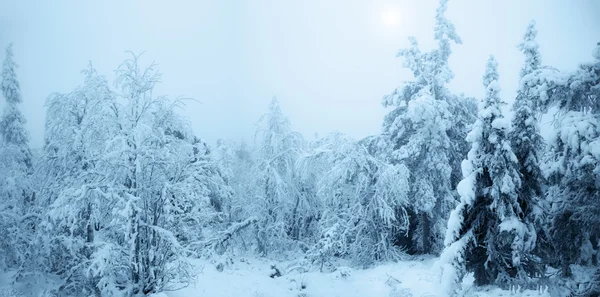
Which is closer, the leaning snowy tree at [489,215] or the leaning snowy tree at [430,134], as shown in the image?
the leaning snowy tree at [489,215]

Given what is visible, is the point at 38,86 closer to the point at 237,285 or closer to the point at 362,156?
the point at 237,285

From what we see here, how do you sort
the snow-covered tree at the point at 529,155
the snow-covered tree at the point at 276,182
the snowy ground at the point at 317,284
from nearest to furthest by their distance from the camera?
1. the snow-covered tree at the point at 529,155
2. the snowy ground at the point at 317,284
3. the snow-covered tree at the point at 276,182

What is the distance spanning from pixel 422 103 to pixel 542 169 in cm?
755

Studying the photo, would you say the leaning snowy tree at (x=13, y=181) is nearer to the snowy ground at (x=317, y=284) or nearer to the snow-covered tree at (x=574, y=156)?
the snowy ground at (x=317, y=284)

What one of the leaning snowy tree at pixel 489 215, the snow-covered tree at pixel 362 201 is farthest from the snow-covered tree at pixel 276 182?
the leaning snowy tree at pixel 489 215

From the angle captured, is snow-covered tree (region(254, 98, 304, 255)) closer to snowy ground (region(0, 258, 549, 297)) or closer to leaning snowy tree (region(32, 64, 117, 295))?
snowy ground (region(0, 258, 549, 297))

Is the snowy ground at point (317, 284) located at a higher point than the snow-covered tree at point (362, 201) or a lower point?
lower

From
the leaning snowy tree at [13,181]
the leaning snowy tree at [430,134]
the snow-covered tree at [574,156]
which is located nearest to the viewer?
the snow-covered tree at [574,156]

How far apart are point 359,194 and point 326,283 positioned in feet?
17.3

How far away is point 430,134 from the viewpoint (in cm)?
1764

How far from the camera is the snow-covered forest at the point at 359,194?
27.6 feet

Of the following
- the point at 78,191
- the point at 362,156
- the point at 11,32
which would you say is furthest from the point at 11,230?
the point at 362,156

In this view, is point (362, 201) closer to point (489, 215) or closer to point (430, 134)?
point (430, 134)

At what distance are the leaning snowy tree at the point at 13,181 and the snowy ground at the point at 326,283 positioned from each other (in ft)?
21.4
